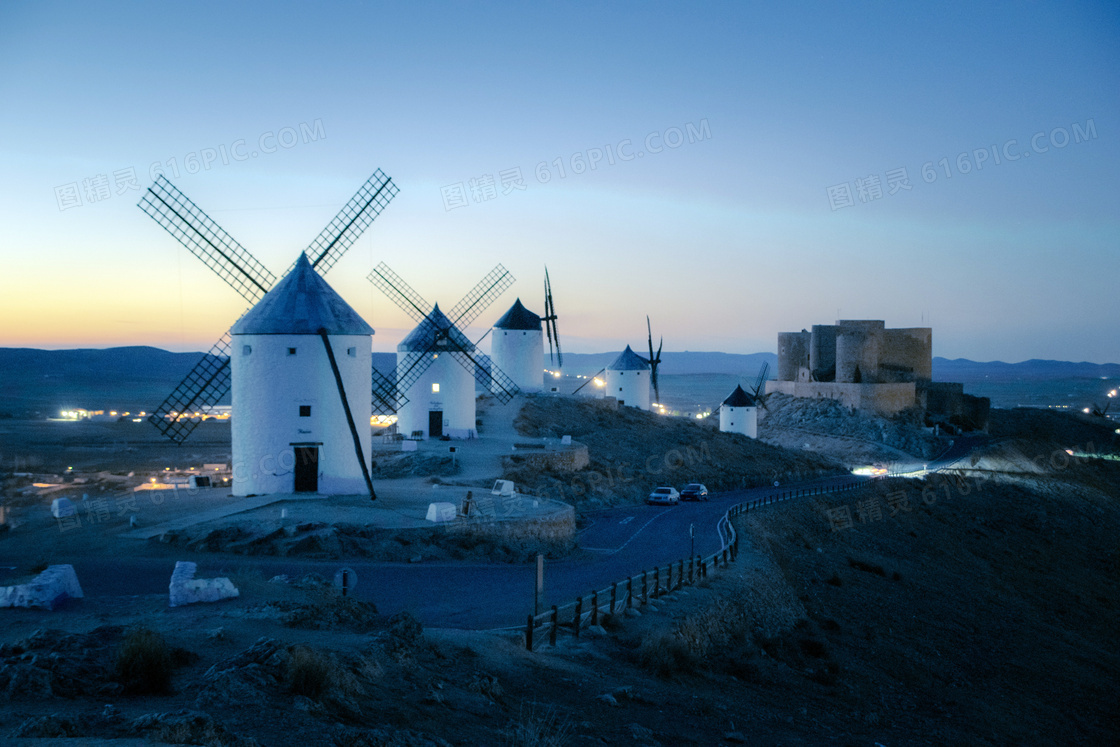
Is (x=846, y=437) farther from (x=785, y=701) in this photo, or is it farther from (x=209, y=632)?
(x=209, y=632)

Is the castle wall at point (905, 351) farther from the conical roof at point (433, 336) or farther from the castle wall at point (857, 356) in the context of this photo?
the conical roof at point (433, 336)

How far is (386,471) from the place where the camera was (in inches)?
1255

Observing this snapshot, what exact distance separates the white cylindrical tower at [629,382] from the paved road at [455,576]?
101 feet

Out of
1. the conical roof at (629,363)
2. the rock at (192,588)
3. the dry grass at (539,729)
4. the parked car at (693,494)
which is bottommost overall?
the parked car at (693,494)

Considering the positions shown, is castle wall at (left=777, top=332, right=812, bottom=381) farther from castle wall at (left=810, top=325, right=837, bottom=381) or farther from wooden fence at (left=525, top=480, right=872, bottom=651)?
wooden fence at (left=525, top=480, right=872, bottom=651)

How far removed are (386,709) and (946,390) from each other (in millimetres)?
64777

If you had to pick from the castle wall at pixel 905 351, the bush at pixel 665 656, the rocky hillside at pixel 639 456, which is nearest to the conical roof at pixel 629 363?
the rocky hillside at pixel 639 456

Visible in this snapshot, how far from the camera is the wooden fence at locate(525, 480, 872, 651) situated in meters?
14.0

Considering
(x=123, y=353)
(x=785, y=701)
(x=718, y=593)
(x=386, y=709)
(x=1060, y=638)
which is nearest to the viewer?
(x=386, y=709)

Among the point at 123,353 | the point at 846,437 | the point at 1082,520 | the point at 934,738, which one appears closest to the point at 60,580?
the point at 934,738

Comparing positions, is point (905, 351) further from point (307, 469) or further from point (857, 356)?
point (307, 469)

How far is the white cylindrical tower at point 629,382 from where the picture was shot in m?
56.9

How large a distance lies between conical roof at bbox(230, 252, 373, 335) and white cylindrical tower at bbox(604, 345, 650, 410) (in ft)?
106

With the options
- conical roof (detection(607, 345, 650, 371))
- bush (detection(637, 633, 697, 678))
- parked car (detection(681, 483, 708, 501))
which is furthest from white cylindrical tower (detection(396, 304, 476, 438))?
bush (detection(637, 633, 697, 678))
